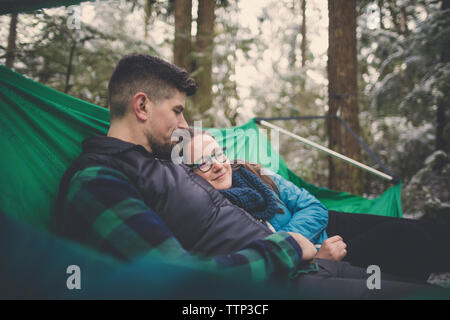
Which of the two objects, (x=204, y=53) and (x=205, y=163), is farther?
(x=204, y=53)

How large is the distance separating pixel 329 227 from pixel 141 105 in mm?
1155

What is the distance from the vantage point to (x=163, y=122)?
1.03m

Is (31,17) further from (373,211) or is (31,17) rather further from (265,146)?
(373,211)

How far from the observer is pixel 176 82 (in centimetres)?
107

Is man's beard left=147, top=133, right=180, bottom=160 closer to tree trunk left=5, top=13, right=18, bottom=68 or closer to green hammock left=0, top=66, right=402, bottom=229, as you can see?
green hammock left=0, top=66, right=402, bottom=229

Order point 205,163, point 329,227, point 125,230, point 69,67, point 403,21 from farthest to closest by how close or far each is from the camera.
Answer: point 403,21 → point 69,67 → point 329,227 → point 205,163 → point 125,230

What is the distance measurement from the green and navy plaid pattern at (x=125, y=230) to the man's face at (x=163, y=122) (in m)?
0.30

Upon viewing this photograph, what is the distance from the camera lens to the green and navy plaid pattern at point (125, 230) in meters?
0.64

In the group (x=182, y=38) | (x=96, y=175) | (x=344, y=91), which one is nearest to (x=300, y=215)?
(x=96, y=175)

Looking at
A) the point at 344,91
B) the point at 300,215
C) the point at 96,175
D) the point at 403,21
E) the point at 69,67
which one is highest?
the point at 403,21

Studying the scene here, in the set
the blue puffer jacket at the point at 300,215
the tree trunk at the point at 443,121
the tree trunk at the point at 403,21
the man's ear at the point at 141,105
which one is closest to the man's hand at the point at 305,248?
the blue puffer jacket at the point at 300,215

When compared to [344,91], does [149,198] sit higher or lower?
lower

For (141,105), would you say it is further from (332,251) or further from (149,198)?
(332,251)

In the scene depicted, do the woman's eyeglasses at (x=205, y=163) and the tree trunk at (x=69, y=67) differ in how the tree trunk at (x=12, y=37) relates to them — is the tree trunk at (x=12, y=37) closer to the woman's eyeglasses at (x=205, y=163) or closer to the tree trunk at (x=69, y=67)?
the tree trunk at (x=69, y=67)
